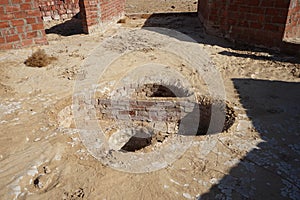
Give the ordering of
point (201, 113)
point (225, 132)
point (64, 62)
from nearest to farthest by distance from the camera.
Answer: point (225, 132)
point (201, 113)
point (64, 62)

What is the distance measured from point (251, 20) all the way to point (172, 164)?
5522 mm

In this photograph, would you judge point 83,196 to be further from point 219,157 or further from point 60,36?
point 60,36

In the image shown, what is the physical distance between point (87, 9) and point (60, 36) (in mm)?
1487

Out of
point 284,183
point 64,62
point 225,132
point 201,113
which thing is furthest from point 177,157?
point 64,62

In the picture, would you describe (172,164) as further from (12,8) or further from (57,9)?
(57,9)

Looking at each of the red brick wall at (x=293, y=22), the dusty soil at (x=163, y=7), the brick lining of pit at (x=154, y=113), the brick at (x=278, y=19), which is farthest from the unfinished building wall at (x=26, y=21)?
the dusty soil at (x=163, y=7)

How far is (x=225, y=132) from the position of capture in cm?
337

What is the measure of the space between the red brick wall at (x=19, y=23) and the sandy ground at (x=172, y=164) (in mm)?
1687

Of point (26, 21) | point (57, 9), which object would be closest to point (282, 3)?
point (26, 21)

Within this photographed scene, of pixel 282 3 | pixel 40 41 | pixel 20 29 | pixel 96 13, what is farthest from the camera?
pixel 96 13

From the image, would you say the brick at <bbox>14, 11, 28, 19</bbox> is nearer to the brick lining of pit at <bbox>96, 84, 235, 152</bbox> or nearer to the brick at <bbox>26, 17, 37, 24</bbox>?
the brick at <bbox>26, 17, 37, 24</bbox>

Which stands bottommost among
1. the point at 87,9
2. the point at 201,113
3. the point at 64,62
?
the point at 201,113

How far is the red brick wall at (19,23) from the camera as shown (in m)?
6.27

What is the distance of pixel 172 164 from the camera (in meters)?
2.81
